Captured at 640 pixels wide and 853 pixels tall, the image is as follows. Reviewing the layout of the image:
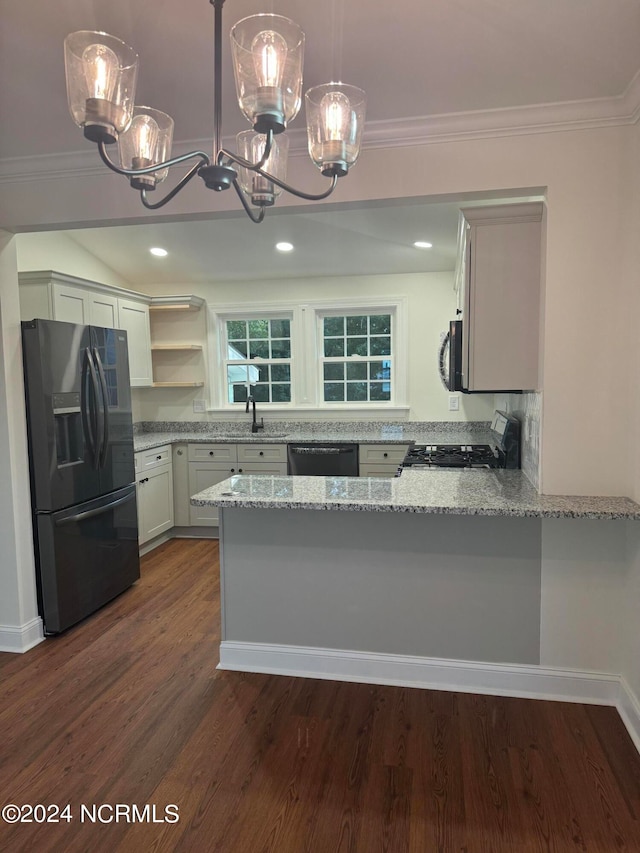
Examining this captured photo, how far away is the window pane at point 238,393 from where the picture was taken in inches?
214

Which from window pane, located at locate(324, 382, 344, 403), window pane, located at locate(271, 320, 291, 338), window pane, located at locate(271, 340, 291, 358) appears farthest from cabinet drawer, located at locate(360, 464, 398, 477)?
window pane, located at locate(271, 320, 291, 338)

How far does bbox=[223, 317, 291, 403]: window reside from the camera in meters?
5.34

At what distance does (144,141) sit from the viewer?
1536 mm

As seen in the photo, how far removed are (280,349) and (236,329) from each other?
1.60 feet

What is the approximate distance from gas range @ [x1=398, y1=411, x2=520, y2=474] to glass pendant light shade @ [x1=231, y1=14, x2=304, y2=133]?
2117 millimetres

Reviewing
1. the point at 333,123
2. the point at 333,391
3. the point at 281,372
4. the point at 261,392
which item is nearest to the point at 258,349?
the point at 281,372

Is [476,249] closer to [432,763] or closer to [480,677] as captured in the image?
[480,677]

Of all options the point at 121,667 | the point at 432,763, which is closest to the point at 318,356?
the point at 121,667

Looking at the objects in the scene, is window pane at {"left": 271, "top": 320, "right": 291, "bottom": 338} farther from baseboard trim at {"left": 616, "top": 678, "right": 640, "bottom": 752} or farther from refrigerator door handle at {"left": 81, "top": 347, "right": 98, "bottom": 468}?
baseboard trim at {"left": 616, "top": 678, "right": 640, "bottom": 752}

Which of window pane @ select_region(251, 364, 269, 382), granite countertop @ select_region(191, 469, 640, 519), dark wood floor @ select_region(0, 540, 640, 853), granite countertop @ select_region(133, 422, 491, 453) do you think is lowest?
dark wood floor @ select_region(0, 540, 640, 853)

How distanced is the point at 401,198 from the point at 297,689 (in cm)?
224

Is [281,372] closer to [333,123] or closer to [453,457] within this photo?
[453,457]

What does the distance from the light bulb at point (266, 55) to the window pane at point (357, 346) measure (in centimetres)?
405

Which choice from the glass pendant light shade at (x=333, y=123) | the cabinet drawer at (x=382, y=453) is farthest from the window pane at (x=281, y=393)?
the glass pendant light shade at (x=333, y=123)
